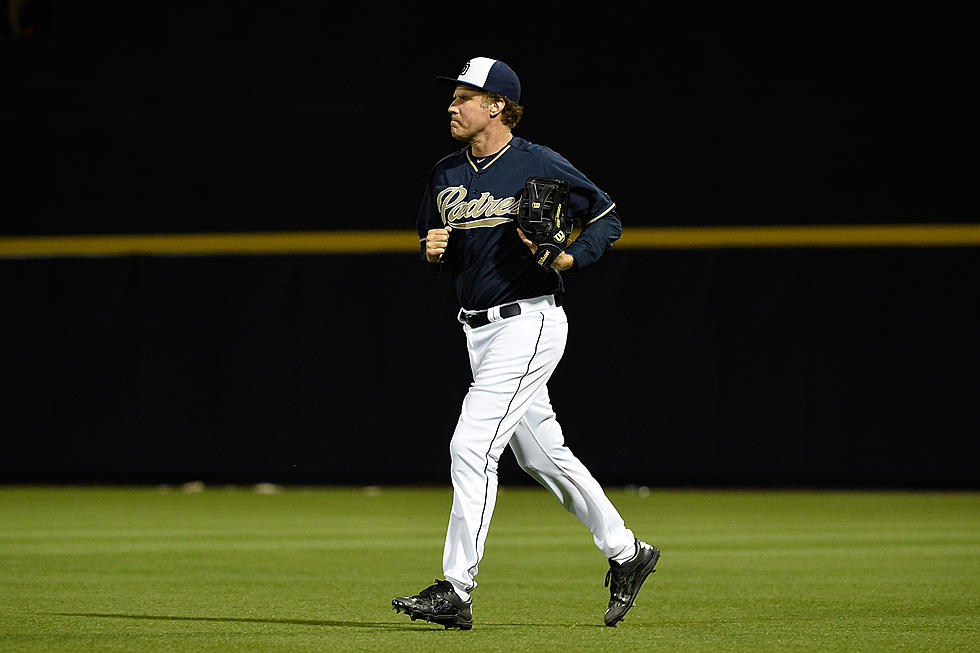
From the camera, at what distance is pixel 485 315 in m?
6.18

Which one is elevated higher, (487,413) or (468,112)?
(468,112)

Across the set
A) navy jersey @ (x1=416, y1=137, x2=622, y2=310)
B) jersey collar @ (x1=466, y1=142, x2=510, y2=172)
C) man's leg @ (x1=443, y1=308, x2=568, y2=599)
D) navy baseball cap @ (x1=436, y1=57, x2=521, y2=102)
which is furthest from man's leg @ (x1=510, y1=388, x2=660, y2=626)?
navy baseball cap @ (x1=436, y1=57, x2=521, y2=102)

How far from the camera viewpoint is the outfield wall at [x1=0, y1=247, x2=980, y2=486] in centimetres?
1427

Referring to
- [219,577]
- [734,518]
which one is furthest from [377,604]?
[734,518]

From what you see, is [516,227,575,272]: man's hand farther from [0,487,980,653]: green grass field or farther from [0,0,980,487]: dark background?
[0,0,980,487]: dark background

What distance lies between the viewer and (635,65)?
590 inches

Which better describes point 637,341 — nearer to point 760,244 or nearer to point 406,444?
point 760,244

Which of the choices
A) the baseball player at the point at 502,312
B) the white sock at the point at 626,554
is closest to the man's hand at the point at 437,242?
the baseball player at the point at 502,312

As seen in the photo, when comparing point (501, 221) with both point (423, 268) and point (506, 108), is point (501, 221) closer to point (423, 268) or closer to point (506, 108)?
point (506, 108)

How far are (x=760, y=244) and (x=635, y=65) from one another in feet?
7.00

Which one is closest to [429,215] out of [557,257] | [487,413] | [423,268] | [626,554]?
[557,257]

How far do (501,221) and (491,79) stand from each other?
58 centimetres

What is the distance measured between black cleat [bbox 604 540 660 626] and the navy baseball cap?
192cm

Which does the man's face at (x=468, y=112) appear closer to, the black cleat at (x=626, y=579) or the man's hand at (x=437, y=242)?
the man's hand at (x=437, y=242)
